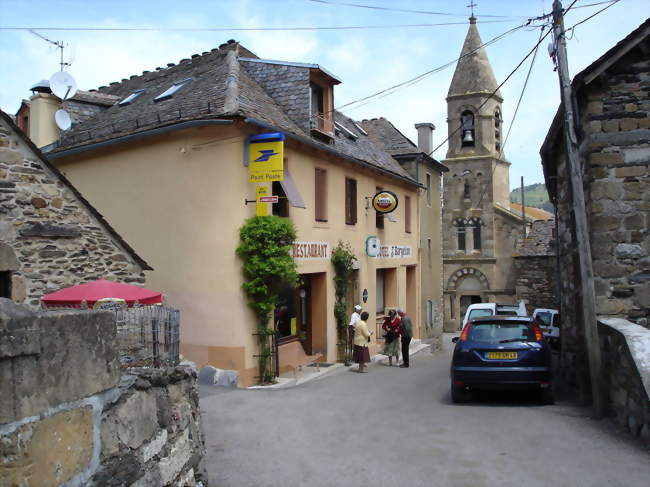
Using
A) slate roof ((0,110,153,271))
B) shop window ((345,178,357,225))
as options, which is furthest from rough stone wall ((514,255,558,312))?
slate roof ((0,110,153,271))

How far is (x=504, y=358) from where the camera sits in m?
10.4

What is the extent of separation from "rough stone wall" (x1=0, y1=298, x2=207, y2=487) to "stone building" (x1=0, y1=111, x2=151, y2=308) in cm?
711

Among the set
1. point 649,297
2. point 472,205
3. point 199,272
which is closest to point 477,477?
point 649,297

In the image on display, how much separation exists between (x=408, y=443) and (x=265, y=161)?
7.53 meters

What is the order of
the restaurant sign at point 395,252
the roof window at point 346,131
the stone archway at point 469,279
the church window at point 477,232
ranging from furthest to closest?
the church window at point 477,232
the stone archway at point 469,279
the restaurant sign at point 395,252
the roof window at point 346,131

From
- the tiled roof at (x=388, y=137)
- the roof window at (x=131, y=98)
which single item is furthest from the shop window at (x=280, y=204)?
the tiled roof at (x=388, y=137)

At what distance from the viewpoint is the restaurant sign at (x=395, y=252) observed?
22000mm

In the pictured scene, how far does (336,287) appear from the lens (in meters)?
17.9

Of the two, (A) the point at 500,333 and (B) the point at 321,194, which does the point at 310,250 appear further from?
(A) the point at 500,333

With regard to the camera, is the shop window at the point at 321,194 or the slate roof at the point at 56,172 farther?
the shop window at the point at 321,194

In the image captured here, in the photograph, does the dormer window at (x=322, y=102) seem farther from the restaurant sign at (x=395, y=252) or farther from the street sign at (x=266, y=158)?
the restaurant sign at (x=395, y=252)

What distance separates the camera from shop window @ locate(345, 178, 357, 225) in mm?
19219

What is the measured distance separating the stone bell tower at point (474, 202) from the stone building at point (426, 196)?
13.7 m

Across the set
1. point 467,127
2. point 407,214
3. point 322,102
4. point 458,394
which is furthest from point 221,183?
point 467,127
